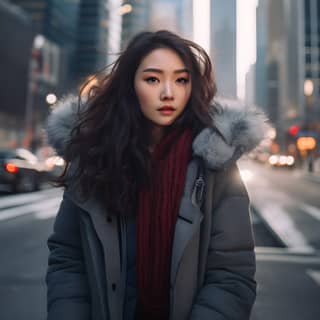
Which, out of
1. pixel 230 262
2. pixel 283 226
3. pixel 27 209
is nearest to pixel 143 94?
pixel 230 262

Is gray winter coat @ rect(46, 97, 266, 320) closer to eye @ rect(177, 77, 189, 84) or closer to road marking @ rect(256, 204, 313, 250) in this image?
eye @ rect(177, 77, 189, 84)

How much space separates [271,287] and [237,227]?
343cm

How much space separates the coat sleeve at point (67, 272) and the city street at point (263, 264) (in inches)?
31.6

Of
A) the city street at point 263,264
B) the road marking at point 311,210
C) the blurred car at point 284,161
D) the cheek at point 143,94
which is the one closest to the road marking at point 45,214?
the city street at point 263,264

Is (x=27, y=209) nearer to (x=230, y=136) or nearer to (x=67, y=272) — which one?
(x=67, y=272)

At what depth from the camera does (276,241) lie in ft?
25.2

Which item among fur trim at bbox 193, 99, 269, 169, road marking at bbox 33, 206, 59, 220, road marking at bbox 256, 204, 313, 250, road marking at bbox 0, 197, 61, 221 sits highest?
fur trim at bbox 193, 99, 269, 169

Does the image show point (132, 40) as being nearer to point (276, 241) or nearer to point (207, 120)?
point (207, 120)

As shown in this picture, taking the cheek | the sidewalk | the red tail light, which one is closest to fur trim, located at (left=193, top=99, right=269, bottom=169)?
the cheek

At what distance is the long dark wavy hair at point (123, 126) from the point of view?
1932 mm

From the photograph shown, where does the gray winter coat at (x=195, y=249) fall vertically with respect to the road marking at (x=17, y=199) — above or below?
above

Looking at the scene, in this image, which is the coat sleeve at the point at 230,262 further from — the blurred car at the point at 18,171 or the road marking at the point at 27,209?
the blurred car at the point at 18,171

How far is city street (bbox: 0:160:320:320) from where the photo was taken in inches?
165

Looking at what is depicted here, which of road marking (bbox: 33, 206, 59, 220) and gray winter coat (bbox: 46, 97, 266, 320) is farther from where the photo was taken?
road marking (bbox: 33, 206, 59, 220)
